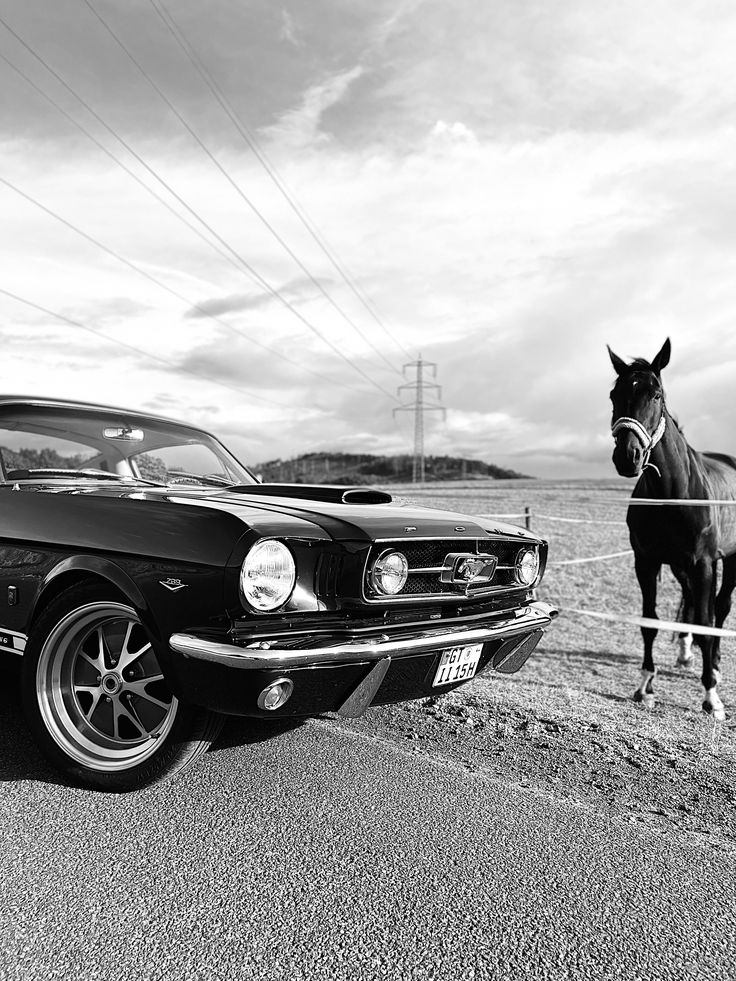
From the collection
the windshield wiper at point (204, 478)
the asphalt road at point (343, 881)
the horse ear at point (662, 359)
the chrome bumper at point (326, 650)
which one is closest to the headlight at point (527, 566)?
the chrome bumper at point (326, 650)

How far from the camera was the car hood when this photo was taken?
9.84 feet

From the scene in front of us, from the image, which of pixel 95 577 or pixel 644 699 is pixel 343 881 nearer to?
pixel 95 577

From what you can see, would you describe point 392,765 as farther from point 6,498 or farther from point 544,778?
point 6,498

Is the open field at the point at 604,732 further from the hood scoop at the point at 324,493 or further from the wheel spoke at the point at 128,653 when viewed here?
the wheel spoke at the point at 128,653

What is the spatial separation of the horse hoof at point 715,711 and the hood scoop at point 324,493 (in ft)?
8.52

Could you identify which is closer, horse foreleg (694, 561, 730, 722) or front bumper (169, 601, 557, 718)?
front bumper (169, 601, 557, 718)

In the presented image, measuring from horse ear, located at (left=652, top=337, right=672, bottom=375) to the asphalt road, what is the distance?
341 centimetres

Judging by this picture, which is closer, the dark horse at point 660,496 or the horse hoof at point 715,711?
the horse hoof at point 715,711

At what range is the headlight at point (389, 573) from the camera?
3061 mm

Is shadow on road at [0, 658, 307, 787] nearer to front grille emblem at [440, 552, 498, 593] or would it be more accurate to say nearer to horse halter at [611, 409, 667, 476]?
front grille emblem at [440, 552, 498, 593]

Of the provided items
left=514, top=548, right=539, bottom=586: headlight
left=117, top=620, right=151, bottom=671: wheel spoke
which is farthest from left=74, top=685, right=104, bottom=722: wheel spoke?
left=514, top=548, right=539, bottom=586: headlight

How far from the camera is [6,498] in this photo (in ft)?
12.1

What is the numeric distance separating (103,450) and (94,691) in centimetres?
162

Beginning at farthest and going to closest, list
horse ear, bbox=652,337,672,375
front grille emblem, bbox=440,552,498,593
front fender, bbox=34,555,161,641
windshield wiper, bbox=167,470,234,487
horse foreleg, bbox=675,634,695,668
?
horse foreleg, bbox=675,634,695,668 < horse ear, bbox=652,337,672,375 < windshield wiper, bbox=167,470,234,487 < front grille emblem, bbox=440,552,498,593 < front fender, bbox=34,555,161,641
